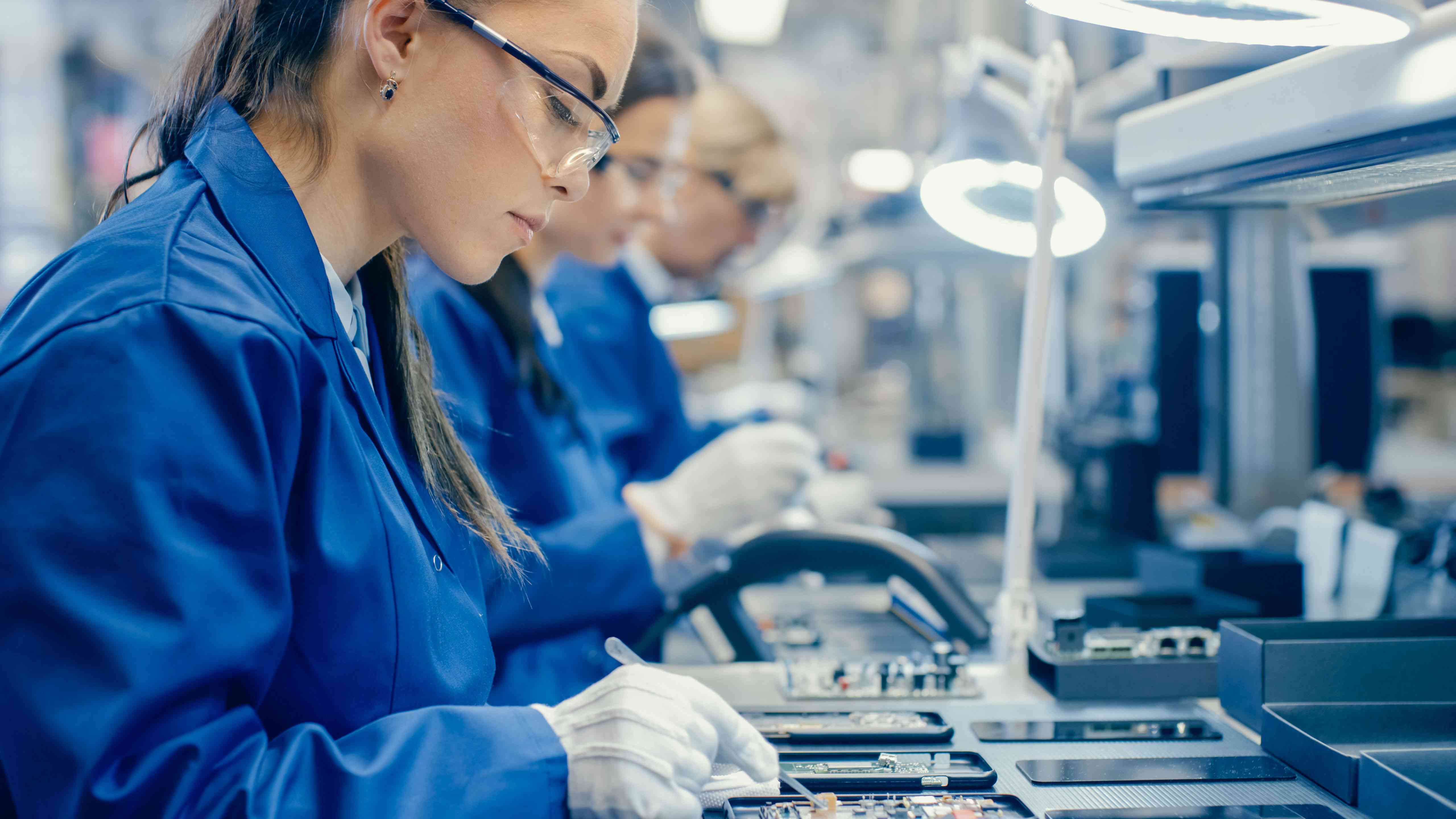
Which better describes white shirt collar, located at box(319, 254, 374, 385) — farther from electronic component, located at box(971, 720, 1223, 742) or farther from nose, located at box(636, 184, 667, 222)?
nose, located at box(636, 184, 667, 222)

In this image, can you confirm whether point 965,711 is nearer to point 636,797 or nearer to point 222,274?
point 636,797

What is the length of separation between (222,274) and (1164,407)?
2.39 m

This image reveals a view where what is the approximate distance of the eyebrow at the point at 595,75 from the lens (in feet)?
2.96

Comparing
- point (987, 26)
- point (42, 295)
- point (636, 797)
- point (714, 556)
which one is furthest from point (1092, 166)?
point (42, 295)

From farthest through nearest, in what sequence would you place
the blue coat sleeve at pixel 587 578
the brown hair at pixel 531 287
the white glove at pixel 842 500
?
the white glove at pixel 842 500 → the brown hair at pixel 531 287 → the blue coat sleeve at pixel 587 578

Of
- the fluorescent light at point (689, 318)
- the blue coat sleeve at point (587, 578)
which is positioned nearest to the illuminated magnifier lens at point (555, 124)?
the blue coat sleeve at point (587, 578)

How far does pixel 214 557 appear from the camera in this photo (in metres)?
0.64

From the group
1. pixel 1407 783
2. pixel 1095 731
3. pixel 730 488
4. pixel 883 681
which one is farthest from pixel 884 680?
pixel 730 488

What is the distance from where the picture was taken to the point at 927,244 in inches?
113

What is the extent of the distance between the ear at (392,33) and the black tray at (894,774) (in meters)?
0.73

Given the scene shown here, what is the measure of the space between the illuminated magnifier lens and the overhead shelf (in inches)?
23.7

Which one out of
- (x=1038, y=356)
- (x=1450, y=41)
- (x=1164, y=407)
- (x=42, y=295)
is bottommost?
(x=1164, y=407)

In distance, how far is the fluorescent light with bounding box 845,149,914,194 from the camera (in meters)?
2.73

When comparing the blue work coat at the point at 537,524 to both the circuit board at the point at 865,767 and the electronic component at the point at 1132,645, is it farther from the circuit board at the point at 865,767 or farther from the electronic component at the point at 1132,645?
the electronic component at the point at 1132,645
